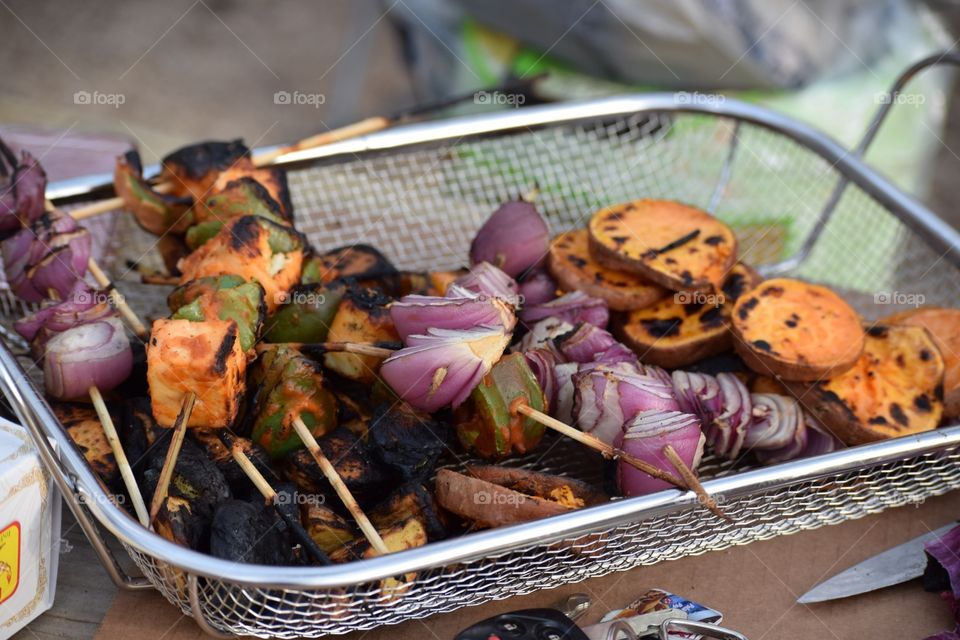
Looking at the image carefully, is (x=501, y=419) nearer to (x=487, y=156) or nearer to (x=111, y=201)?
(x=111, y=201)

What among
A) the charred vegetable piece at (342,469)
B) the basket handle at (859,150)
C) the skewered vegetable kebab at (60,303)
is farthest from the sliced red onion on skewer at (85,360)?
the basket handle at (859,150)

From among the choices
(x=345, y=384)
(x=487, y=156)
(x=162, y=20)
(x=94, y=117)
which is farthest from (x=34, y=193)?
(x=162, y=20)

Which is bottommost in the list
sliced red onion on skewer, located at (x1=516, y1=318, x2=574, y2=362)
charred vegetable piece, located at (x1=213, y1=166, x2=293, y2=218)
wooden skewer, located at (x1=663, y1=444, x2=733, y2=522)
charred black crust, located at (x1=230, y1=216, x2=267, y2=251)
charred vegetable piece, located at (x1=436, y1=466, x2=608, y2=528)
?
charred vegetable piece, located at (x1=436, y1=466, x2=608, y2=528)

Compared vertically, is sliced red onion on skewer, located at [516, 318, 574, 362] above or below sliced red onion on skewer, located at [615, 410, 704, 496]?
above

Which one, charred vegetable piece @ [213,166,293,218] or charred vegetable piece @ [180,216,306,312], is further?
charred vegetable piece @ [213,166,293,218]

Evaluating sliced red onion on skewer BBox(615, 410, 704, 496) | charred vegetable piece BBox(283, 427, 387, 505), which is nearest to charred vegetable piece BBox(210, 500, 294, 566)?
charred vegetable piece BBox(283, 427, 387, 505)

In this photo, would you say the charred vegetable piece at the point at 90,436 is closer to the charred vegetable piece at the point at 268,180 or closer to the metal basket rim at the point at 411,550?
the metal basket rim at the point at 411,550

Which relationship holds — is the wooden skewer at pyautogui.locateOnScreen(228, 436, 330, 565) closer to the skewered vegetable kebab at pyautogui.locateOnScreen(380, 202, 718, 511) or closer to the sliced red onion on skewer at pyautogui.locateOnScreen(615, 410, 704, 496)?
the skewered vegetable kebab at pyautogui.locateOnScreen(380, 202, 718, 511)
